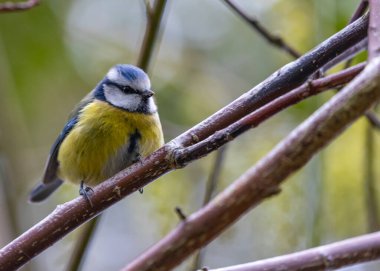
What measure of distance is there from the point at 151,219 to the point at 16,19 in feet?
3.99

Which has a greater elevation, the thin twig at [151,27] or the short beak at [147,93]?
the thin twig at [151,27]

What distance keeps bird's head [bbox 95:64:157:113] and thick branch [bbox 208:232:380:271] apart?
1177 mm

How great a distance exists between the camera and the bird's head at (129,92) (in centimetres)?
186

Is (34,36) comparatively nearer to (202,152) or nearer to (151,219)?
(151,219)

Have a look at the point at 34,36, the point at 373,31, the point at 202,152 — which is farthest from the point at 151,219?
the point at 373,31

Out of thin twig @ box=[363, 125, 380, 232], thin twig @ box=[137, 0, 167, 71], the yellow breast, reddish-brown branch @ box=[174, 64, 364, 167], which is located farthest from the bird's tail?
reddish-brown branch @ box=[174, 64, 364, 167]

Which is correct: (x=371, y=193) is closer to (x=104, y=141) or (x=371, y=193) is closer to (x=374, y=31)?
(x=104, y=141)

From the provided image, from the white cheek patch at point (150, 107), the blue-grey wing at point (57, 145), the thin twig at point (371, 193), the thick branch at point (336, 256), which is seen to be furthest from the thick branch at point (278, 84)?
the blue-grey wing at point (57, 145)

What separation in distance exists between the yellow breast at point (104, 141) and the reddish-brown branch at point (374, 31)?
100 centimetres

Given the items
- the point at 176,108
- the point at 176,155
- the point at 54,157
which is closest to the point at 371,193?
the point at 176,155

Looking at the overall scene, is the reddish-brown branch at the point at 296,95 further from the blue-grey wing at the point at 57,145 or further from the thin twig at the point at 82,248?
the blue-grey wing at the point at 57,145

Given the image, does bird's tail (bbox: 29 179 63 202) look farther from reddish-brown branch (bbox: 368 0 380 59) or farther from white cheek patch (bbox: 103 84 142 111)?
reddish-brown branch (bbox: 368 0 380 59)

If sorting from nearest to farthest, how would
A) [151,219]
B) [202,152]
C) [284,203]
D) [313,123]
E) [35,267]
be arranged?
1. [313,123]
2. [202,152]
3. [35,267]
4. [284,203]
5. [151,219]

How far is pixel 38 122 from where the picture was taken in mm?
2975
